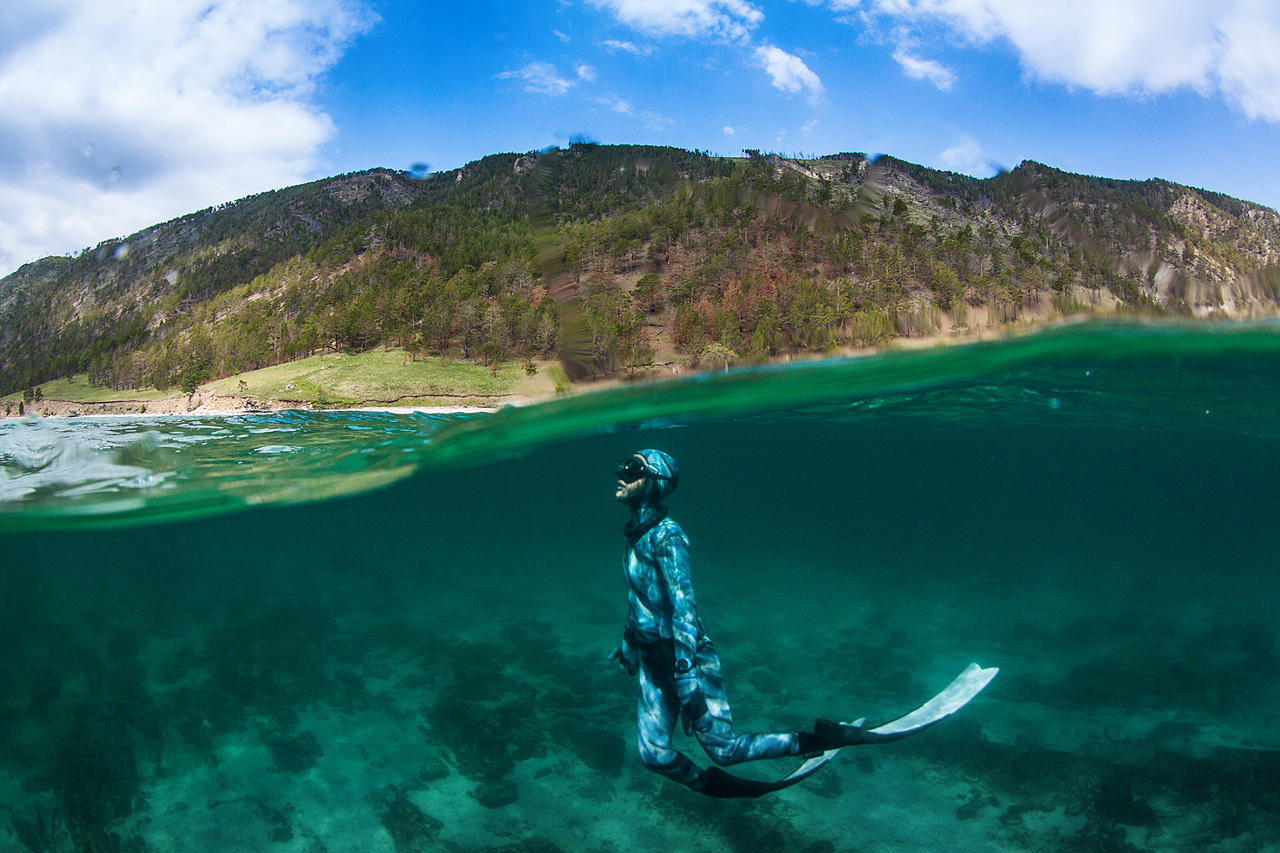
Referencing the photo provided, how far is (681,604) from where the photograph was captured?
3.67 m

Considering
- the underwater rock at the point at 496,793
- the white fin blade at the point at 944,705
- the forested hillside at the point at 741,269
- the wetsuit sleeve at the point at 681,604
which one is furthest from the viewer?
the forested hillside at the point at 741,269

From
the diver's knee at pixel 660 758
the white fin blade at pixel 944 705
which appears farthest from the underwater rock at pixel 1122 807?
the diver's knee at pixel 660 758

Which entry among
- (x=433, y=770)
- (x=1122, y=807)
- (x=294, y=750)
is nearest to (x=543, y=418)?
(x=433, y=770)

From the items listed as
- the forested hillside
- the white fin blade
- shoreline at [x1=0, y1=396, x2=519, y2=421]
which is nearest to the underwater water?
shoreline at [x1=0, y1=396, x2=519, y2=421]

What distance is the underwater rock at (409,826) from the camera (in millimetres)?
7020

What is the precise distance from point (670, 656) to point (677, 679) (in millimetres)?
203

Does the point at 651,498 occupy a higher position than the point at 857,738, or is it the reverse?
the point at 651,498

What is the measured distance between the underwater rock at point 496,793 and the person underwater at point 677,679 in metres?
4.72

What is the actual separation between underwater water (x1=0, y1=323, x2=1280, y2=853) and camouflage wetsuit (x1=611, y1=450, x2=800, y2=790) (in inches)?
162

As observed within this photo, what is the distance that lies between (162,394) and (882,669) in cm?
1598

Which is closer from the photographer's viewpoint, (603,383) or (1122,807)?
(1122,807)

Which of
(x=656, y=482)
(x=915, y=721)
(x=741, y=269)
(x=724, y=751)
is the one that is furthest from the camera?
(x=741, y=269)

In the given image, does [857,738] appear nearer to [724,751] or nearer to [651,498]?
[724,751]

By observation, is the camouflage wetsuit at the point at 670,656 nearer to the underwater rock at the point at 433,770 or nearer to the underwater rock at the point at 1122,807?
the underwater rock at the point at 433,770
